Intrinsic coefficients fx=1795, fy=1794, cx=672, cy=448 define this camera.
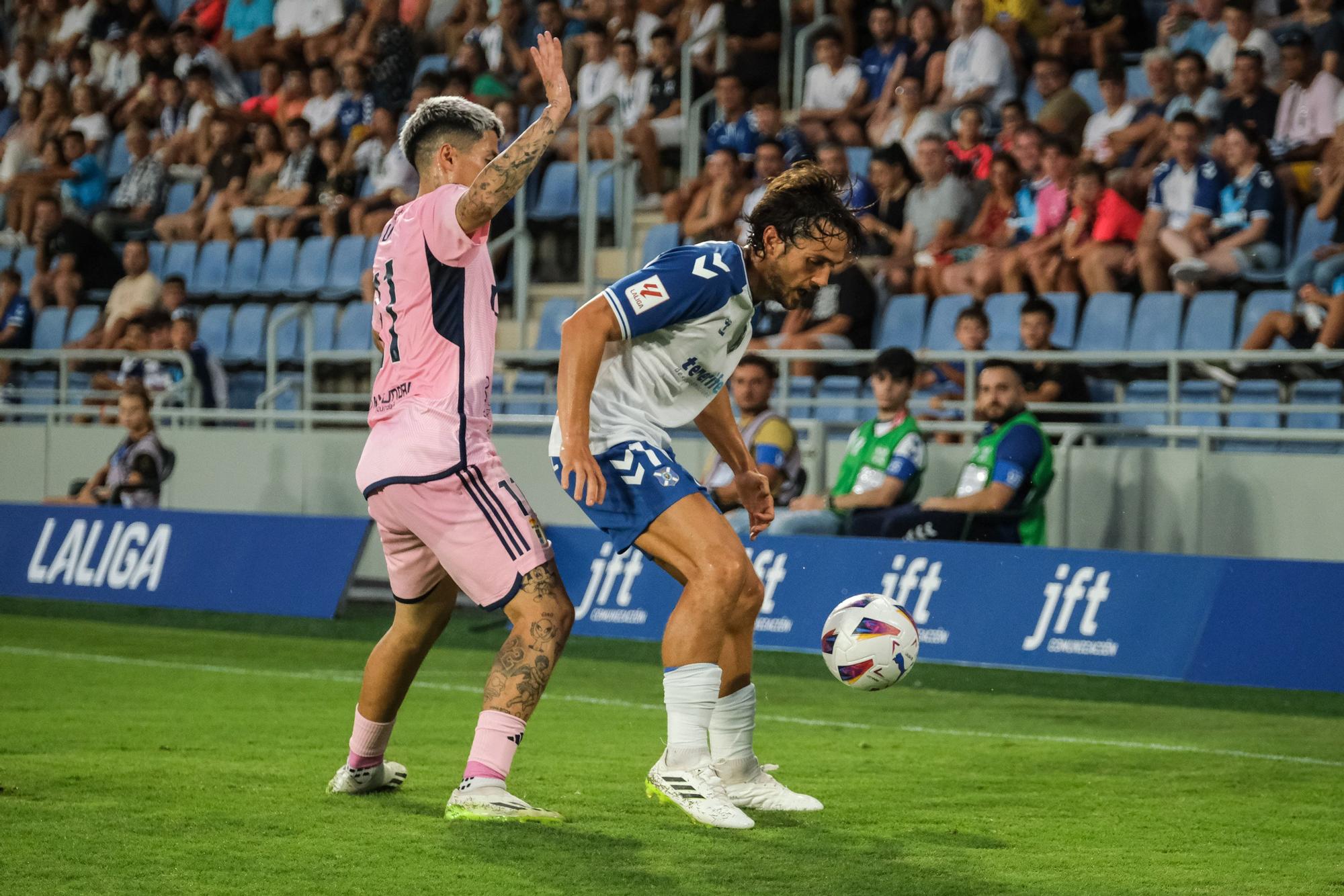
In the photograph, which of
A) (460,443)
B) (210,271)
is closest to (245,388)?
(210,271)

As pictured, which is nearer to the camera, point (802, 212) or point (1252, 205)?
point (802, 212)

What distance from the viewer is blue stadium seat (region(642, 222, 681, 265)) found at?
53.0 feet

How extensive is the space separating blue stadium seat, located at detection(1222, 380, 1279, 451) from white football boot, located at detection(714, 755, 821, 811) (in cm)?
669

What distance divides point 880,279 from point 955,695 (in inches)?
220

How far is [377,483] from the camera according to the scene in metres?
5.72

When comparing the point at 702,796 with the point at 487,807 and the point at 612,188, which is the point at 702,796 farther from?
the point at 612,188

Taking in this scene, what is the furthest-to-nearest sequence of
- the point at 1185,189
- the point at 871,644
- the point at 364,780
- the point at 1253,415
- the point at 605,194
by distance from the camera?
the point at 605,194, the point at 1185,189, the point at 1253,415, the point at 871,644, the point at 364,780

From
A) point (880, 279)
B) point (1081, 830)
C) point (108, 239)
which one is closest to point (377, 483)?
point (1081, 830)

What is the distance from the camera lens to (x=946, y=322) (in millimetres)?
13680

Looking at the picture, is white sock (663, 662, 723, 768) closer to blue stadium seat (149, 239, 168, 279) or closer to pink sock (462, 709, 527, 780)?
pink sock (462, 709, 527, 780)

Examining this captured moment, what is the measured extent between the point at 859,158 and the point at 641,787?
10.2 m

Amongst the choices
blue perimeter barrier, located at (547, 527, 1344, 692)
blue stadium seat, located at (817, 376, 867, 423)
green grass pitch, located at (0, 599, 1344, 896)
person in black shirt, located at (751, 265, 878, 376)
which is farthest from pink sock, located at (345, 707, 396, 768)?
person in black shirt, located at (751, 265, 878, 376)

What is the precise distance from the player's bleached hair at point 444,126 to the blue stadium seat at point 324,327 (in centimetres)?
1235

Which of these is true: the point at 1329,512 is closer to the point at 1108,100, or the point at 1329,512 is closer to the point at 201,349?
the point at 1108,100
